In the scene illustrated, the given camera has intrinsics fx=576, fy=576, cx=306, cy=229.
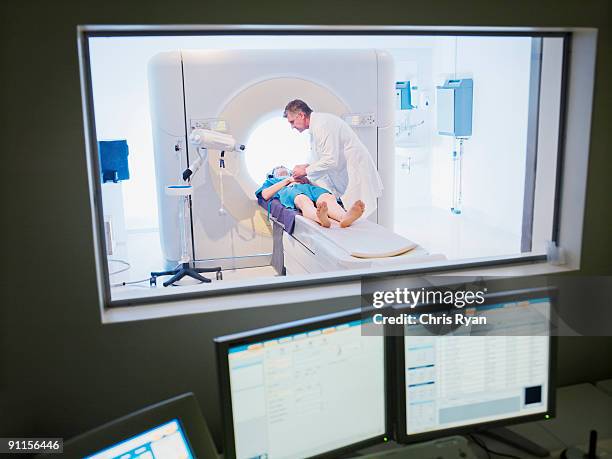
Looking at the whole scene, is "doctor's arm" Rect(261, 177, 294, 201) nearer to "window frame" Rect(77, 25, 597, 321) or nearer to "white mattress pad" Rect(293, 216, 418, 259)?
"white mattress pad" Rect(293, 216, 418, 259)

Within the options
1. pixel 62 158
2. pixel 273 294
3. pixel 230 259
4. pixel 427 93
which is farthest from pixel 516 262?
pixel 230 259

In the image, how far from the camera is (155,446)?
1.09m

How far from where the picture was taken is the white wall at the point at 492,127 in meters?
2.98

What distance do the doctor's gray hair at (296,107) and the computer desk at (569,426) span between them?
9.45ft

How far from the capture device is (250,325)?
1.47m

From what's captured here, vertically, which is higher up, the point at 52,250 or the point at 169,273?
the point at 52,250

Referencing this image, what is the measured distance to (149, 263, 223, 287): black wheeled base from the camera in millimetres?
3889

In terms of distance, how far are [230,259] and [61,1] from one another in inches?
127

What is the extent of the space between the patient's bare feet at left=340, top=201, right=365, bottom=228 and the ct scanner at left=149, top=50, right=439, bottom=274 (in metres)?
0.45

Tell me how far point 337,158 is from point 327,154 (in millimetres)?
75

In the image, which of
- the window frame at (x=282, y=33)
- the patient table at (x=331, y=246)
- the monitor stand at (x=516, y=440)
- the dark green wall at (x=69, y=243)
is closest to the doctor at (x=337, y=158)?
the patient table at (x=331, y=246)

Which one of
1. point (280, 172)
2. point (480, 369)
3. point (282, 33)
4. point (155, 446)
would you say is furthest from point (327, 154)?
point (155, 446)

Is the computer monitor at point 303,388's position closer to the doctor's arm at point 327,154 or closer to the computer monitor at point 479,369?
the computer monitor at point 479,369

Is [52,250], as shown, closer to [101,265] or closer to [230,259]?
[101,265]
